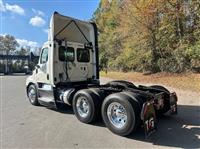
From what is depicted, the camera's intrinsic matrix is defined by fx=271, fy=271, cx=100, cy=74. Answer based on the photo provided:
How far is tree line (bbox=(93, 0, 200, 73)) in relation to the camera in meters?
19.8

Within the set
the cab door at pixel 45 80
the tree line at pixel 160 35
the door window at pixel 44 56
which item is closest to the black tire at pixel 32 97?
the cab door at pixel 45 80

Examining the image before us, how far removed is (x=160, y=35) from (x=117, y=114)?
657 inches

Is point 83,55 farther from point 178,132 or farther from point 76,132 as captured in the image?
point 178,132

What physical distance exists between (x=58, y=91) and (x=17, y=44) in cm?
9355

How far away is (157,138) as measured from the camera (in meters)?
6.20

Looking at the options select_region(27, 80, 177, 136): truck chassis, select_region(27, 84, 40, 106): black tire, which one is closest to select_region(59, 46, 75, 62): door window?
select_region(27, 80, 177, 136): truck chassis

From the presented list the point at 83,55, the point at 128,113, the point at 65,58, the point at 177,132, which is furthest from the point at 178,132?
the point at 83,55

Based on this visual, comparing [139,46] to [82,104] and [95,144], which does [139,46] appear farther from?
[95,144]

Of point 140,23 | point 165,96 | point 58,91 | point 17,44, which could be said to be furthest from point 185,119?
point 17,44

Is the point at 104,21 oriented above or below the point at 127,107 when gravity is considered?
above

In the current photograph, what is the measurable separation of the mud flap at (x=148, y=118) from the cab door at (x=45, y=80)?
3.95 m

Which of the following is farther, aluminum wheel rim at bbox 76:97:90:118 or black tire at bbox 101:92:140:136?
aluminum wheel rim at bbox 76:97:90:118

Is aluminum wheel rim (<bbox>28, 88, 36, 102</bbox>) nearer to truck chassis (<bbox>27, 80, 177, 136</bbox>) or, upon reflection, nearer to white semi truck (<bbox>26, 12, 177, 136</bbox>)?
white semi truck (<bbox>26, 12, 177, 136</bbox>)

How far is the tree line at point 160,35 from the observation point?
19.8m
